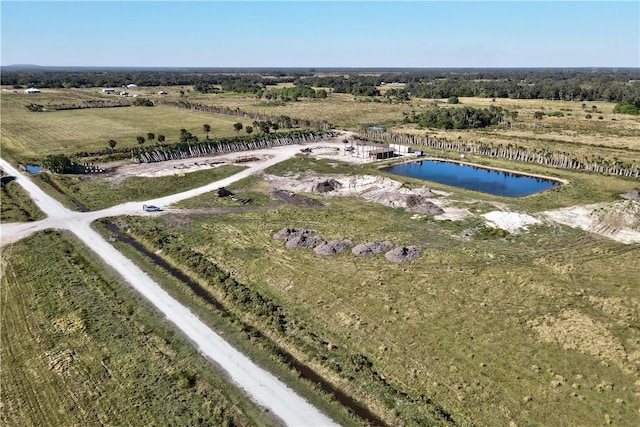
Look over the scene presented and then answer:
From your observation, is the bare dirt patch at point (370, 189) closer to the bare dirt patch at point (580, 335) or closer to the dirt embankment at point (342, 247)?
the dirt embankment at point (342, 247)

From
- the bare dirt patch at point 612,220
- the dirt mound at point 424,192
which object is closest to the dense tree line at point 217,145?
the dirt mound at point 424,192

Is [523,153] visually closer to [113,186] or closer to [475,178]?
[475,178]

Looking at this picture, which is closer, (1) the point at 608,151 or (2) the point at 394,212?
(2) the point at 394,212

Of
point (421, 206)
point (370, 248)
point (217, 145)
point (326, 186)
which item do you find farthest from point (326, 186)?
point (217, 145)

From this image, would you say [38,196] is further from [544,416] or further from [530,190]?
[530,190]

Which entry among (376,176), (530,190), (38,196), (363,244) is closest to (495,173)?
(530,190)

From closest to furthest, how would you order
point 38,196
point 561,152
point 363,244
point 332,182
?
1. point 363,244
2. point 38,196
3. point 332,182
4. point 561,152

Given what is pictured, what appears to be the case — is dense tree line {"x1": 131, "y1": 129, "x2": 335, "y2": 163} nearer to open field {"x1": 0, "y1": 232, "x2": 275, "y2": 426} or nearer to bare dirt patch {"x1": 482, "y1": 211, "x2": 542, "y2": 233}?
open field {"x1": 0, "y1": 232, "x2": 275, "y2": 426}
